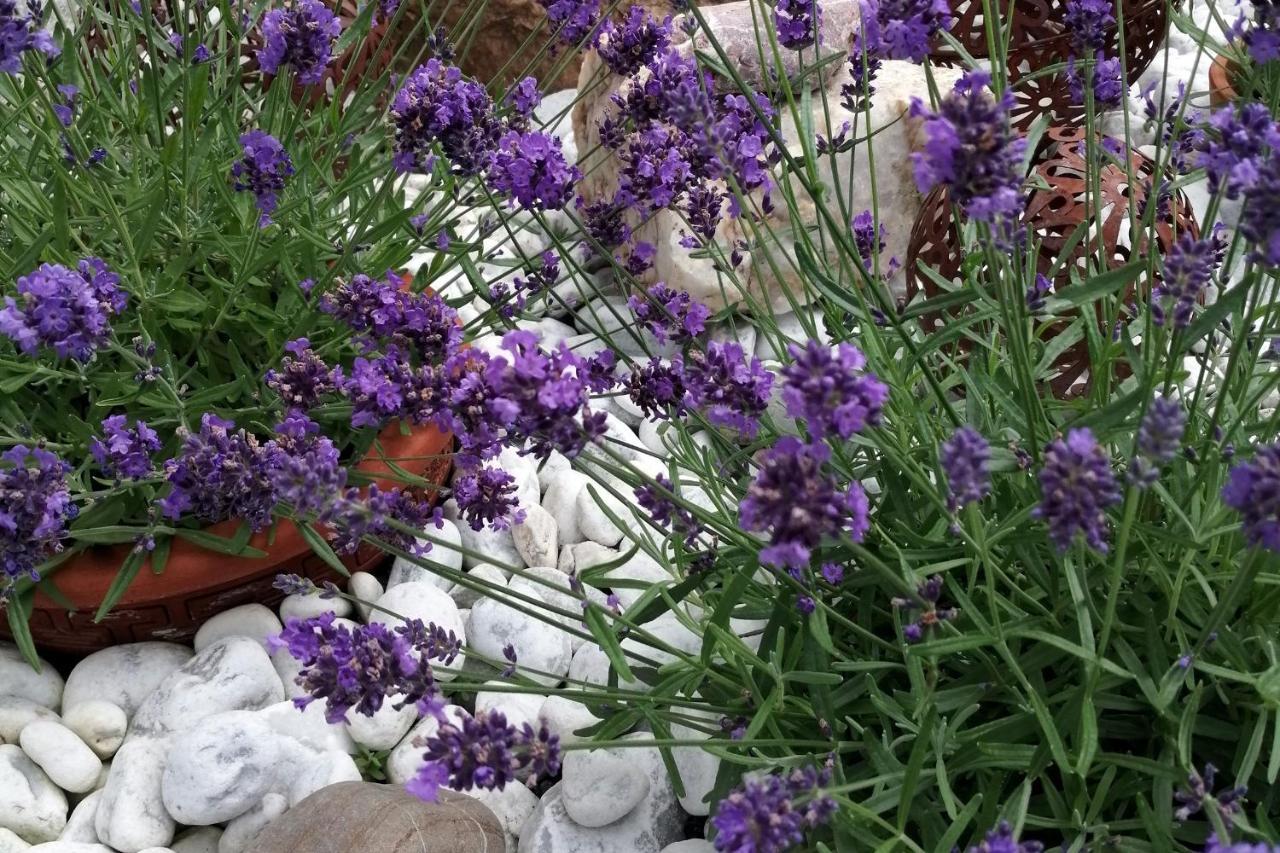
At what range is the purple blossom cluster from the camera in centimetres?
146

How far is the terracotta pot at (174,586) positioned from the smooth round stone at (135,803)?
26 cm

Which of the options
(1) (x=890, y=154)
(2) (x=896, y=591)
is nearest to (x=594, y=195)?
(1) (x=890, y=154)

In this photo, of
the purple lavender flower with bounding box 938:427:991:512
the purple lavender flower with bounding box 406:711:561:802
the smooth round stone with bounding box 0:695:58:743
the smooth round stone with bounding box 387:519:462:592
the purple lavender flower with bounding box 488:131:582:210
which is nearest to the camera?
the purple lavender flower with bounding box 938:427:991:512

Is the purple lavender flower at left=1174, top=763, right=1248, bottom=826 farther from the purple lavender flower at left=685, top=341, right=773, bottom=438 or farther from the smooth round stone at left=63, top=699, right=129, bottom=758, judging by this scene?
the smooth round stone at left=63, top=699, right=129, bottom=758

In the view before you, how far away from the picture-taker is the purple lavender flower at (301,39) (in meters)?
2.07

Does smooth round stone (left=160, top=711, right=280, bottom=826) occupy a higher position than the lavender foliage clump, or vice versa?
the lavender foliage clump

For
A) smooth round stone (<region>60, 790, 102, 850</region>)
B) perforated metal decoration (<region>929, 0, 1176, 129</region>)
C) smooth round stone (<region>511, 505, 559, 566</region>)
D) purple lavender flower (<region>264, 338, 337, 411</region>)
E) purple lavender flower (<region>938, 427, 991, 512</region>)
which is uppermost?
perforated metal decoration (<region>929, 0, 1176, 129</region>)

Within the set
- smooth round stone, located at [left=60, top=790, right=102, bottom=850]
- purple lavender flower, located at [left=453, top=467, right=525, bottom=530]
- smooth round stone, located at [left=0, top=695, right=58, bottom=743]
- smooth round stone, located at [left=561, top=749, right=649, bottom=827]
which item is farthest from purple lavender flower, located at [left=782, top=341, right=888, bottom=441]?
smooth round stone, located at [left=0, top=695, right=58, bottom=743]

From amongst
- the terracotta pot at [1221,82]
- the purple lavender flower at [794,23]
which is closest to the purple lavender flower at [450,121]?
the purple lavender flower at [794,23]

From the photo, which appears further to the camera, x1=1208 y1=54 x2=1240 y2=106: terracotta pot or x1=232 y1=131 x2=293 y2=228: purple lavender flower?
x1=1208 y1=54 x2=1240 y2=106: terracotta pot

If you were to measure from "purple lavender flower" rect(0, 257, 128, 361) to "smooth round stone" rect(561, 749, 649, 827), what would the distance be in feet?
3.48

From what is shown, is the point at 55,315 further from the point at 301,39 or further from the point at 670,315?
the point at 670,315

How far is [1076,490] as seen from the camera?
1154 millimetres

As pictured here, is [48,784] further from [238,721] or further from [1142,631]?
[1142,631]
